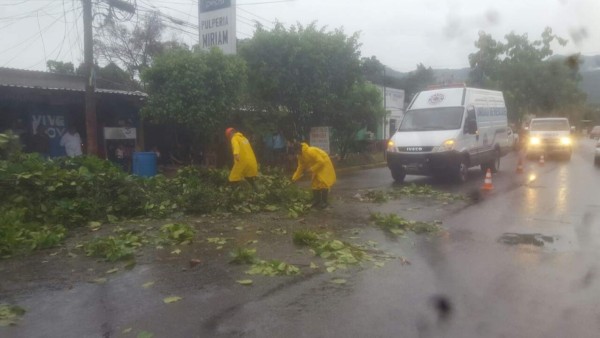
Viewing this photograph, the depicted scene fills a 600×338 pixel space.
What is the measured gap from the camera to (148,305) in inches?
213

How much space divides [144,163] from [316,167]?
Result: 6.97 meters

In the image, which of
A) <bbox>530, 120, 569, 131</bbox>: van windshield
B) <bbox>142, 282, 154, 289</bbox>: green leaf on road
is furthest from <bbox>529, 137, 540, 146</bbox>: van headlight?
<bbox>142, 282, 154, 289</bbox>: green leaf on road

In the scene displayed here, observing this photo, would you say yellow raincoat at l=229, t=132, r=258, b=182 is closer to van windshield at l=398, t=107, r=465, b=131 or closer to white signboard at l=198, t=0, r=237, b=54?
white signboard at l=198, t=0, r=237, b=54

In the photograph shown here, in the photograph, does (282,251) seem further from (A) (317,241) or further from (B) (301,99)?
(B) (301,99)

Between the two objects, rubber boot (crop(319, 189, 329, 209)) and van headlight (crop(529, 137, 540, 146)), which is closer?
rubber boot (crop(319, 189, 329, 209))

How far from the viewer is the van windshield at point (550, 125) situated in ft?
82.5

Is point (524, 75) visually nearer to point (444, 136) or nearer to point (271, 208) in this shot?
point (444, 136)

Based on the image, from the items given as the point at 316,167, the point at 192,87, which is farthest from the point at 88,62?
the point at 316,167

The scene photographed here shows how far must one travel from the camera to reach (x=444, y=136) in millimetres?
15023

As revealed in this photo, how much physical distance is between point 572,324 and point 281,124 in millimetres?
15878

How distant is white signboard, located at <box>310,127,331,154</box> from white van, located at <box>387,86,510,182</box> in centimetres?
413

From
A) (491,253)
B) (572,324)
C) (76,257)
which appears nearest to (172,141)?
(76,257)

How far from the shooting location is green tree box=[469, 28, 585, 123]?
4094 centimetres

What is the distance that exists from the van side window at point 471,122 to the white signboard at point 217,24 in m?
7.08
